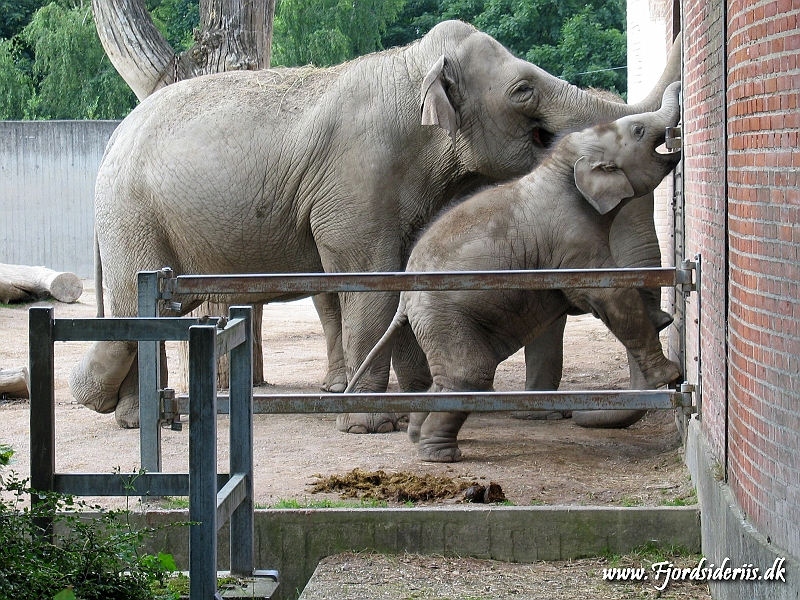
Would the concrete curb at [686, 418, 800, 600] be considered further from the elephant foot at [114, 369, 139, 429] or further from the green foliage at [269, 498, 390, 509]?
the elephant foot at [114, 369, 139, 429]

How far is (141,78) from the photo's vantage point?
9914 millimetres

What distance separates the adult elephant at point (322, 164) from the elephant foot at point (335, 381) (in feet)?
3.25

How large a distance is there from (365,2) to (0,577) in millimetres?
31735

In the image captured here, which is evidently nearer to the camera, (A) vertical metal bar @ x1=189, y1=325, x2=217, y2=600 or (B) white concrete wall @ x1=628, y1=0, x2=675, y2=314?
(A) vertical metal bar @ x1=189, y1=325, x2=217, y2=600

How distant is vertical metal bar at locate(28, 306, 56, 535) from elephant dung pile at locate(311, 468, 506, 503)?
6.81ft

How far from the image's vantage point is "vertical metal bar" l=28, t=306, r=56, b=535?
363cm

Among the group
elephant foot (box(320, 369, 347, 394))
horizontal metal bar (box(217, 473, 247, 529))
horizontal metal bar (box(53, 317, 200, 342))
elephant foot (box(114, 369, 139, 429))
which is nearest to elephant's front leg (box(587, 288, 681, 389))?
elephant foot (box(320, 369, 347, 394))

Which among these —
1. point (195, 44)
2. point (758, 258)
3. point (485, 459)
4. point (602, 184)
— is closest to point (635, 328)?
point (602, 184)

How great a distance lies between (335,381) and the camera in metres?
8.65

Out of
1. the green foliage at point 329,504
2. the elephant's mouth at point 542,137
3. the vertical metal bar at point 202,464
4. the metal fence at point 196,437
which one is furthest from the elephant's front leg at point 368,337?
the vertical metal bar at point 202,464

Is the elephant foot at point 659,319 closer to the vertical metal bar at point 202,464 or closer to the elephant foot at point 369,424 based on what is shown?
the elephant foot at point 369,424

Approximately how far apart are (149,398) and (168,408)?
0.10 m

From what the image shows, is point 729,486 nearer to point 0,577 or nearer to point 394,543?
point 394,543

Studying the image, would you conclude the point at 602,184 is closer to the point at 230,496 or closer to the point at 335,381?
the point at 335,381
